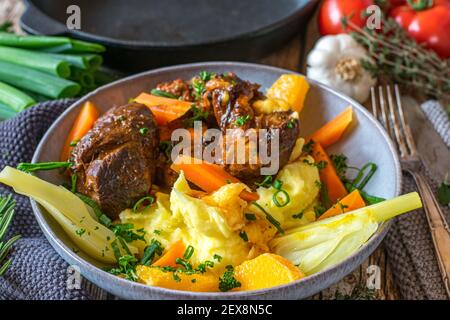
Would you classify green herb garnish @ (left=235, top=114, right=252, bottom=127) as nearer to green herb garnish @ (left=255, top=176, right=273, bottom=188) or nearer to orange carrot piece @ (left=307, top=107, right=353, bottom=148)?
green herb garnish @ (left=255, top=176, right=273, bottom=188)

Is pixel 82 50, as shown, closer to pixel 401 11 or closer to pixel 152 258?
pixel 152 258

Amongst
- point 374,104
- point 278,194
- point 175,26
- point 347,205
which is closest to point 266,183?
point 278,194

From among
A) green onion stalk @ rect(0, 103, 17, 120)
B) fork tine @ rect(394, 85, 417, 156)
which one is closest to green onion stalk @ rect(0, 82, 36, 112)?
green onion stalk @ rect(0, 103, 17, 120)

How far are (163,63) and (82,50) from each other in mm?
446

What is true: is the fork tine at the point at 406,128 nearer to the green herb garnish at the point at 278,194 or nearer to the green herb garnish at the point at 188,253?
the green herb garnish at the point at 278,194

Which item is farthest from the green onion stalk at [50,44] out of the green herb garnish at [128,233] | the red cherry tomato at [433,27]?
the red cherry tomato at [433,27]

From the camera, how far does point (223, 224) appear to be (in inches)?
84.6

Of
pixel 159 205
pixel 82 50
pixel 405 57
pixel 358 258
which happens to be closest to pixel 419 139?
pixel 405 57

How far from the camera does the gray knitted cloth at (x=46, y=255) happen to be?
2.39 meters

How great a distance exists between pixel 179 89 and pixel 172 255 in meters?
0.81

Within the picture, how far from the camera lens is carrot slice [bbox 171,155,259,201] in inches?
91.8

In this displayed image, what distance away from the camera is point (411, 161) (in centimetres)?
292

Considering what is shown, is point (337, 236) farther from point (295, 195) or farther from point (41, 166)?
point (41, 166)

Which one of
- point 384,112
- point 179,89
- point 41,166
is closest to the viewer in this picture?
point 41,166
